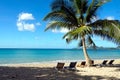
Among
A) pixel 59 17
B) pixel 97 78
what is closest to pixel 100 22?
pixel 59 17

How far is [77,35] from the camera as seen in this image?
50.6ft

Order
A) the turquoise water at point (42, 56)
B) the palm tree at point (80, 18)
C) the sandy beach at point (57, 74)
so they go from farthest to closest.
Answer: the turquoise water at point (42, 56), the palm tree at point (80, 18), the sandy beach at point (57, 74)

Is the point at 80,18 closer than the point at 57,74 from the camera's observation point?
No

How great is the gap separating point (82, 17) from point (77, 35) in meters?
1.61

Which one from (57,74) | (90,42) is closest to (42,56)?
(90,42)

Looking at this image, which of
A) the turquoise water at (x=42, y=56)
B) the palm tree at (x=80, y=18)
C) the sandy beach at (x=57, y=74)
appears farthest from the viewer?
the turquoise water at (x=42, y=56)

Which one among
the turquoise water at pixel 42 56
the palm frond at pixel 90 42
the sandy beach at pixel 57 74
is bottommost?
the turquoise water at pixel 42 56

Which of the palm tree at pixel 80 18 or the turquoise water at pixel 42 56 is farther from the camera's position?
the turquoise water at pixel 42 56

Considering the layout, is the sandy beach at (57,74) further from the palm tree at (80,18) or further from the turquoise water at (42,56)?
the turquoise water at (42,56)

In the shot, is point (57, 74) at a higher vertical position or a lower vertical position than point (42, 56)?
higher

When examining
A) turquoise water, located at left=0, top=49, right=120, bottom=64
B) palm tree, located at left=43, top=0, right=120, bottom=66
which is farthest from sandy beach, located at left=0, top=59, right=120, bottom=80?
turquoise water, located at left=0, top=49, right=120, bottom=64

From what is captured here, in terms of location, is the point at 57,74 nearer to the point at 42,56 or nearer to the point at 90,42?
the point at 90,42

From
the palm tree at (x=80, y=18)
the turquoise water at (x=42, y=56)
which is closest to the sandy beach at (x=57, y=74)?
the palm tree at (x=80, y=18)

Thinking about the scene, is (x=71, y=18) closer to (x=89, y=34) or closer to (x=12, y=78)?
(x=89, y=34)
